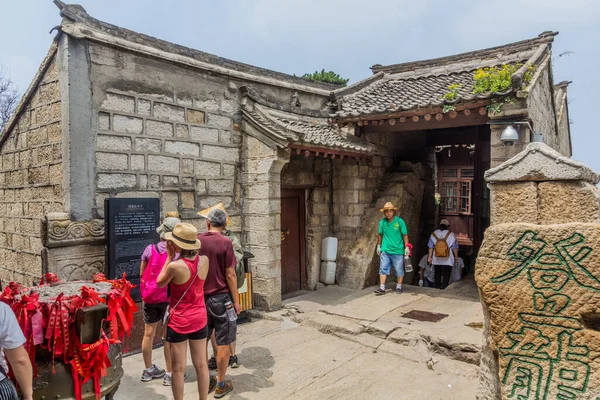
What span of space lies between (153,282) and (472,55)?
29.0 feet

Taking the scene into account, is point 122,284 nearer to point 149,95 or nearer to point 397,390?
point 397,390

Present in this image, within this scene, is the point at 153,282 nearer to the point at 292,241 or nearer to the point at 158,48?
the point at 158,48

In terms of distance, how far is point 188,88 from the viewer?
6.26 meters

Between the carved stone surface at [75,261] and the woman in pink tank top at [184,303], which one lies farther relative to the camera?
the carved stone surface at [75,261]

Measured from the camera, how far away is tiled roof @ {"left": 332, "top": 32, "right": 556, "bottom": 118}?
7.84 meters

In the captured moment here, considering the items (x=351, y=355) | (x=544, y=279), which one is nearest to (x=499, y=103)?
(x=351, y=355)

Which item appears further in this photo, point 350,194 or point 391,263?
point 350,194

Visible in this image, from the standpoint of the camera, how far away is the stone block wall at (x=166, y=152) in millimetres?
5332

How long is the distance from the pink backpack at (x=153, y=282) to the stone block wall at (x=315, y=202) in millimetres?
3904

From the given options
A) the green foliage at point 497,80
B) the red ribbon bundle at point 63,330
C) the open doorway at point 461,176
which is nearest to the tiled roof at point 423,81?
the green foliage at point 497,80

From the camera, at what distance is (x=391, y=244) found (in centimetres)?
745

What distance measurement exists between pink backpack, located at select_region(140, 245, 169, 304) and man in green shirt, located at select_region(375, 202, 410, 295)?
14.0 feet

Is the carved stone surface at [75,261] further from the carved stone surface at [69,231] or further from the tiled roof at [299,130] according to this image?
the tiled roof at [299,130]

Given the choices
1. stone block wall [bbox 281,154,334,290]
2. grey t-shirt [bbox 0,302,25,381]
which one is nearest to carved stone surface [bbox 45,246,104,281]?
grey t-shirt [bbox 0,302,25,381]
